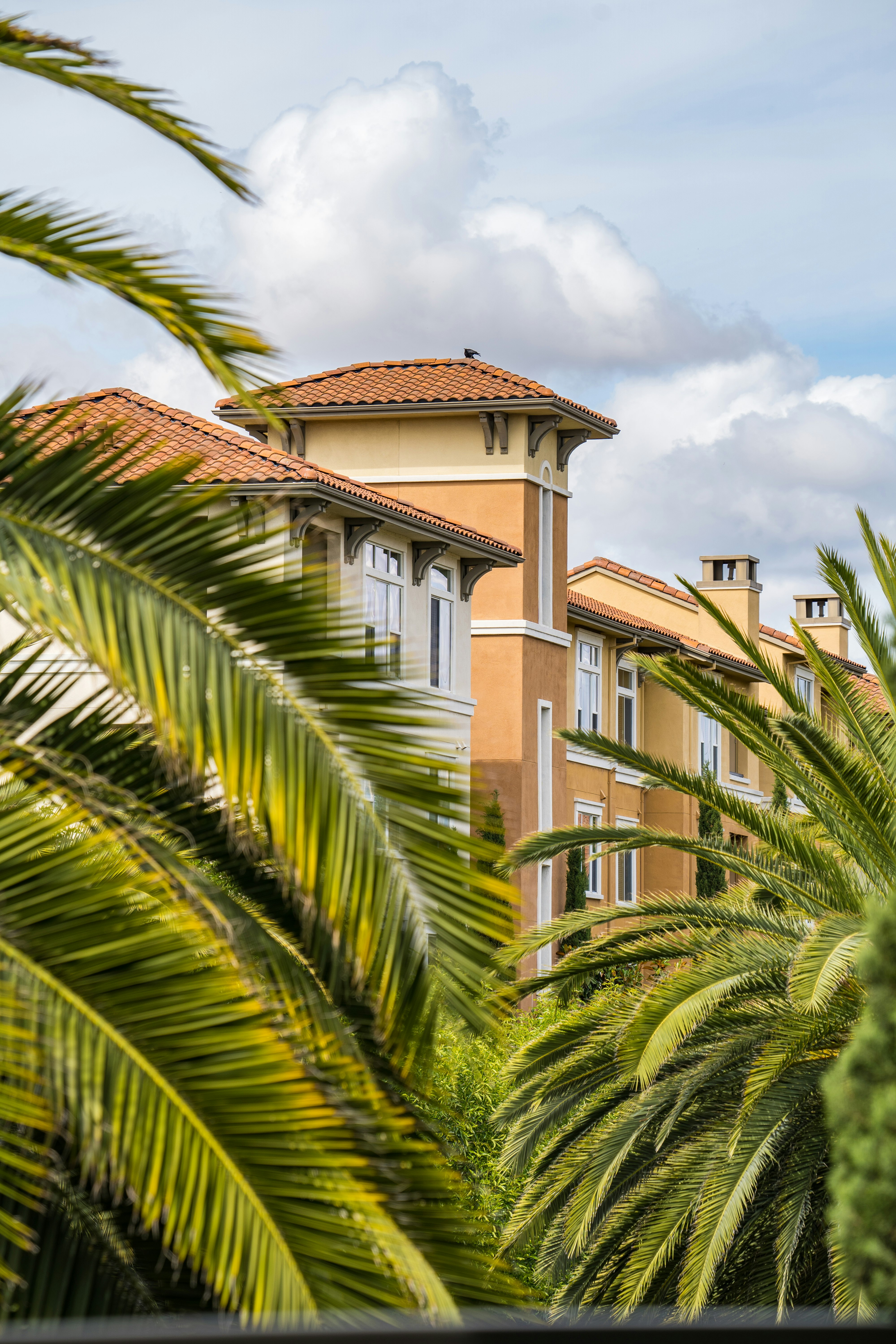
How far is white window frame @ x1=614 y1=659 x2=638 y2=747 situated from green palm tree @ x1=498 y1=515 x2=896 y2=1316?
28.2 meters

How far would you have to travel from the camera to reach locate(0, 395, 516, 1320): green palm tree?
4023mm

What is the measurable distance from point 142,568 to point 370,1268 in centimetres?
215

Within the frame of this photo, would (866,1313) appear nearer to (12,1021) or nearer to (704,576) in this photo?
(12,1021)

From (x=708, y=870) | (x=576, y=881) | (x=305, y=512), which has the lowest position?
(x=576, y=881)

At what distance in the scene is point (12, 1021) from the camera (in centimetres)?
412

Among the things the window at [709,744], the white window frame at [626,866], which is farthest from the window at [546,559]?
the window at [709,744]

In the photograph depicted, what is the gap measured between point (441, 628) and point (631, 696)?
12.4m

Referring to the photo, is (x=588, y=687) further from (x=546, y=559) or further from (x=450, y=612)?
(x=450, y=612)

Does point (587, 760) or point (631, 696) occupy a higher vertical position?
point (631, 696)

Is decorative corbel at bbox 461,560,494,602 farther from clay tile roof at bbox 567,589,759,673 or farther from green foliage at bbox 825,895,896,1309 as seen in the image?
green foliage at bbox 825,895,896,1309

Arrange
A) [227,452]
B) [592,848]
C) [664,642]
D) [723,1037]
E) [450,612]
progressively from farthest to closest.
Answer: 1. [664,642]
2. [592,848]
3. [450,612]
4. [227,452]
5. [723,1037]

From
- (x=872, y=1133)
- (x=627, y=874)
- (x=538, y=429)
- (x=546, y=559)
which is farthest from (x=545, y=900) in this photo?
(x=872, y=1133)

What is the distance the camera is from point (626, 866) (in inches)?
1684

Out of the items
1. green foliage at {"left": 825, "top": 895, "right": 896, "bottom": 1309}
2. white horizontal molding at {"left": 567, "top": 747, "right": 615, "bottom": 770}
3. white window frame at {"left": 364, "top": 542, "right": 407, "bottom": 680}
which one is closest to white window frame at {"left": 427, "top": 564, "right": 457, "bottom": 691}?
white window frame at {"left": 364, "top": 542, "right": 407, "bottom": 680}
